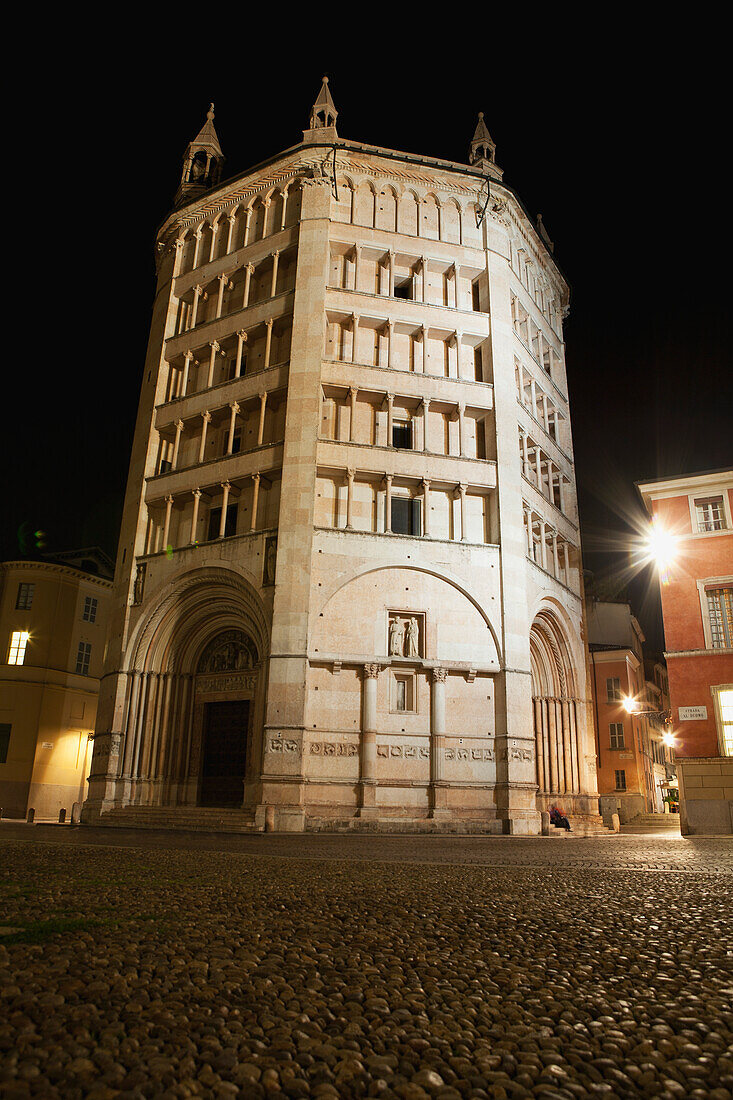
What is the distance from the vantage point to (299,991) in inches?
126

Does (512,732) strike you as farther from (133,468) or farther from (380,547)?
(133,468)

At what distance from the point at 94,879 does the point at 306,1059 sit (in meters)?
5.61

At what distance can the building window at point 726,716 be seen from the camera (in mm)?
21875

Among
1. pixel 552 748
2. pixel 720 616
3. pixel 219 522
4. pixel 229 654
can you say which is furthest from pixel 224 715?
pixel 720 616

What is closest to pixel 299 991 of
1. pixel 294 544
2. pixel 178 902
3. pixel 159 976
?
pixel 159 976

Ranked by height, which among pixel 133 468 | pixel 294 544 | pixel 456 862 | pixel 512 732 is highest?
pixel 133 468

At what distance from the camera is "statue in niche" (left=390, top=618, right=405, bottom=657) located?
2406 centimetres

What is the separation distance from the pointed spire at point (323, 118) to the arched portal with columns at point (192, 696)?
62.5 feet

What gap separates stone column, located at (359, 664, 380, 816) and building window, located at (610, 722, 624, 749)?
27.9 meters

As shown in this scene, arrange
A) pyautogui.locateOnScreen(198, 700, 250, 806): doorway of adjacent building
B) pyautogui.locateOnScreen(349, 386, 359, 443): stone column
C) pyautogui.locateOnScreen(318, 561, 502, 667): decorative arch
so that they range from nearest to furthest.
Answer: pyautogui.locateOnScreen(318, 561, 502, 667): decorative arch, pyautogui.locateOnScreen(198, 700, 250, 806): doorway of adjacent building, pyautogui.locateOnScreen(349, 386, 359, 443): stone column

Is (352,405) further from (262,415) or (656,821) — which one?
(656,821)

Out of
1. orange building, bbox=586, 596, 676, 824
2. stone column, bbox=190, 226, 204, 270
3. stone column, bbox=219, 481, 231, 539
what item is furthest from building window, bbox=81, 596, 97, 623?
orange building, bbox=586, 596, 676, 824

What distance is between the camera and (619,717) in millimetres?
46094

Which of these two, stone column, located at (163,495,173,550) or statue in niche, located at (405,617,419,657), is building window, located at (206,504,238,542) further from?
statue in niche, located at (405,617,419,657)
